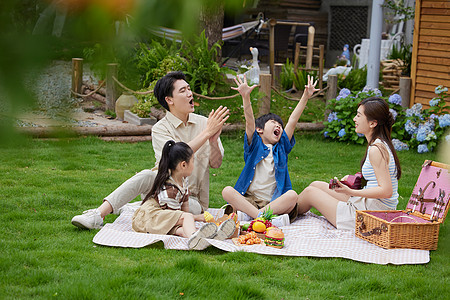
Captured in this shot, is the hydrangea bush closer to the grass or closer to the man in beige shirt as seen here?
the grass

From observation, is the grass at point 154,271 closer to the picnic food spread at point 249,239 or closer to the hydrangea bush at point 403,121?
the picnic food spread at point 249,239

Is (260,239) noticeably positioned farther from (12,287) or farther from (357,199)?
(12,287)

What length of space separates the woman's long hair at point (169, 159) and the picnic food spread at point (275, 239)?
0.76m

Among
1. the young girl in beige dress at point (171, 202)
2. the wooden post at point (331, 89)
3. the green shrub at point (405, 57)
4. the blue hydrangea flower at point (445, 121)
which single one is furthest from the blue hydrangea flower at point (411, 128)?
the young girl in beige dress at point (171, 202)

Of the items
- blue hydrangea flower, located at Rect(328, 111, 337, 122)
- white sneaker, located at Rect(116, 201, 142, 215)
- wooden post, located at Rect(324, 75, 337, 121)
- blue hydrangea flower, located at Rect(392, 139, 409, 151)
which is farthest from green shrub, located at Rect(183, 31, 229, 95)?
white sneaker, located at Rect(116, 201, 142, 215)

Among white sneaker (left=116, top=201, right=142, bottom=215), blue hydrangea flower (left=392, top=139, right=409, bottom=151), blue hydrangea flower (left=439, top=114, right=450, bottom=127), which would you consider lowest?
white sneaker (left=116, top=201, right=142, bottom=215)

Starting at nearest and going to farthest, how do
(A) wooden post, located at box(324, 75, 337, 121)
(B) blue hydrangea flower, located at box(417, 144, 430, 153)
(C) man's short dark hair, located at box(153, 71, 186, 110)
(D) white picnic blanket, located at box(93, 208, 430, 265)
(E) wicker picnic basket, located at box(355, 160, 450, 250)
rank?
(D) white picnic blanket, located at box(93, 208, 430, 265) < (E) wicker picnic basket, located at box(355, 160, 450, 250) < (C) man's short dark hair, located at box(153, 71, 186, 110) < (B) blue hydrangea flower, located at box(417, 144, 430, 153) < (A) wooden post, located at box(324, 75, 337, 121)

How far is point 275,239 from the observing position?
392 centimetres

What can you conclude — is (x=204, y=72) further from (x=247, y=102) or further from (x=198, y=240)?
(x=198, y=240)

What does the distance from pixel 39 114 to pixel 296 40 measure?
13.9m

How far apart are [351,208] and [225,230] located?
1057 mm

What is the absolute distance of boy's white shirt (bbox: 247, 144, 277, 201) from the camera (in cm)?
468

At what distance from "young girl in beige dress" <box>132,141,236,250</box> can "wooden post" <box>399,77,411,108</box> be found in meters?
5.64

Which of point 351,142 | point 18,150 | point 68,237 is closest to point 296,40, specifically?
point 351,142
